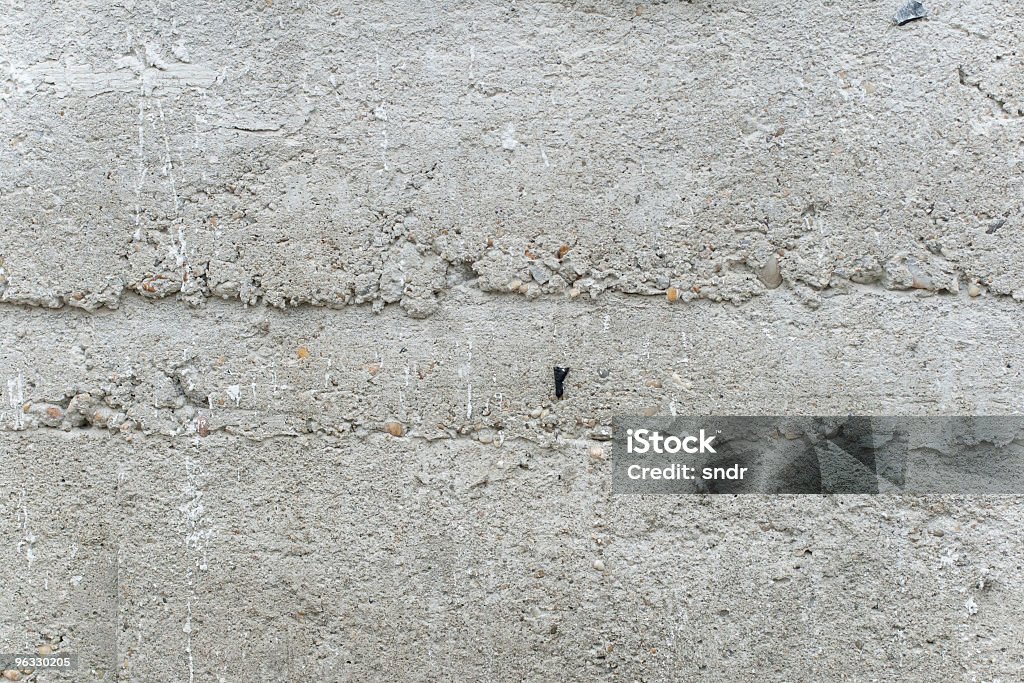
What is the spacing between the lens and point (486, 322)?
1.41 meters

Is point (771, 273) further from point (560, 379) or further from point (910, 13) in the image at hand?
point (910, 13)

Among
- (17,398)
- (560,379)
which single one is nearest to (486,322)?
(560,379)

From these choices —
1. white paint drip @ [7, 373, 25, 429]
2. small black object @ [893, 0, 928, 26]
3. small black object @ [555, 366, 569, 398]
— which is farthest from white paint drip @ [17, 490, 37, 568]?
small black object @ [893, 0, 928, 26]

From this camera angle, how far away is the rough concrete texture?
53.7 inches

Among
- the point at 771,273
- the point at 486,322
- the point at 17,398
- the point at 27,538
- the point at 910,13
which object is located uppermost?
the point at 910,13

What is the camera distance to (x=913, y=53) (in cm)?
138

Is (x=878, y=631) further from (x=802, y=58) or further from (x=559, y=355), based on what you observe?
(x=802, y=58)

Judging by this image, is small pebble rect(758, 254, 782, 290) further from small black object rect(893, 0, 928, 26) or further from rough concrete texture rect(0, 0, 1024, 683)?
small black object rect(893, 0, 928, 26)

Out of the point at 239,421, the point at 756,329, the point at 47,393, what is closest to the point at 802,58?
the point at 756,329

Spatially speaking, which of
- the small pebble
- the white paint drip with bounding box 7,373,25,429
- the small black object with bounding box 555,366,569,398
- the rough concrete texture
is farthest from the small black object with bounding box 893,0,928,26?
the white paint drip with bounding box 7,373,25,429

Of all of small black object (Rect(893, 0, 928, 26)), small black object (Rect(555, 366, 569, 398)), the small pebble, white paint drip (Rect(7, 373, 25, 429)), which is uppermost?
small black object (Rect(893, 0, 928, 26))

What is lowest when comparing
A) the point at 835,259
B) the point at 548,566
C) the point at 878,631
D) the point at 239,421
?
the point at 878,631

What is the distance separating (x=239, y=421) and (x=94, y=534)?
16.5 inches

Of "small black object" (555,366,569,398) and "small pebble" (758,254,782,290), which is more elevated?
"small pebble" (758,254,782,290)
